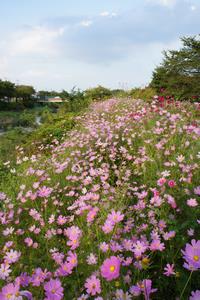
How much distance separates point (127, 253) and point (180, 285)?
303 mm

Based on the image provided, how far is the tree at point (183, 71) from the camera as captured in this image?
45.6 ft

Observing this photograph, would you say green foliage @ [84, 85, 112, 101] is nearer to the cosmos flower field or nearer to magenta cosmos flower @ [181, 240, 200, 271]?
the cosmos flower field

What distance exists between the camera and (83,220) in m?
2.23

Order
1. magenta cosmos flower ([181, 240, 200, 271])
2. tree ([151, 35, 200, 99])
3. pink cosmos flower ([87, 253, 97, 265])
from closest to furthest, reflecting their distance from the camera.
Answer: magenta cosmos flower ([181, 240, 200, 271]) < pink cosmos flower ([87, 253, 97, 265]) < tree ([151, 35, 200, 99])

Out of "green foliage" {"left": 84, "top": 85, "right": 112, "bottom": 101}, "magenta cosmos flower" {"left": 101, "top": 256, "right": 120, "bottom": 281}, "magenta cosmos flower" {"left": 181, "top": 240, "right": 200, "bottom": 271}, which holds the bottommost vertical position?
"magenta cosmos flower" {"left": 101, "top": 256, "right": 120, "bottom": 281}

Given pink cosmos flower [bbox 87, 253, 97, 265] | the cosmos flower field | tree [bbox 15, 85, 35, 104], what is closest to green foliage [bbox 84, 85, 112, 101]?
the cosmos flower field

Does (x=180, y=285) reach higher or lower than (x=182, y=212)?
lower

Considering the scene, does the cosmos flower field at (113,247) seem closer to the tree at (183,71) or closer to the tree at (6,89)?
the tree at (183,71)

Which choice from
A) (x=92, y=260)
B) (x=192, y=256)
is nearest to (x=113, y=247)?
(x=92, y=260)

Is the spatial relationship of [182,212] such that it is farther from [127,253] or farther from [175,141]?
[175,141]

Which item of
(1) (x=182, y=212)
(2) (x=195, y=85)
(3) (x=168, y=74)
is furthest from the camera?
(3) (x=168, y=74)

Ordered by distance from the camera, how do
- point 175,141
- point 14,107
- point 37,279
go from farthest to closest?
1. point 14,107
2. point 175,141
3. point 37,279

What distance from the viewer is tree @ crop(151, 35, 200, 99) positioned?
13.9 m

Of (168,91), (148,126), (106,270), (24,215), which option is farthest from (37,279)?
(168,91)
